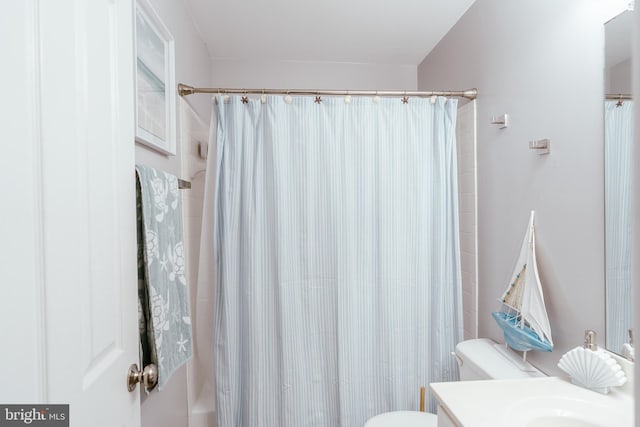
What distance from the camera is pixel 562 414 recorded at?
937 millimetres

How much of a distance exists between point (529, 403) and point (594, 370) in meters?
0.24

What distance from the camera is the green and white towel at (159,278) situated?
100cm

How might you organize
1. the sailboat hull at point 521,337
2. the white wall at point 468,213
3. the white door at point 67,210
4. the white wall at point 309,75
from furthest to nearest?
the white wall at point 309,75, the white wall at point 468,213, the sailboat hull at point 521,337, the white door at point 67,210

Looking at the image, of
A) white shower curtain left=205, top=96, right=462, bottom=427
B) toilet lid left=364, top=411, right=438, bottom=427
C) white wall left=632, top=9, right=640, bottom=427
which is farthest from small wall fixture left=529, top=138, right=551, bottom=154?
toilet lid left=364, top=411, right=438, bottom=427

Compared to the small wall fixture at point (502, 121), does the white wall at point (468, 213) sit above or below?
below

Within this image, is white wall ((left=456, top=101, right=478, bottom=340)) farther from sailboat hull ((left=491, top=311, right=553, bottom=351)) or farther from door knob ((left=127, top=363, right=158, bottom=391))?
door knob ((left=127, top=363, right=158, bottom=391))

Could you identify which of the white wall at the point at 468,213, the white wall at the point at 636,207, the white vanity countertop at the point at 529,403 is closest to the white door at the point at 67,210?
the white wall at the point at 636,207

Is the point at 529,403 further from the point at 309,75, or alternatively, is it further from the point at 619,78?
the point at 309,75

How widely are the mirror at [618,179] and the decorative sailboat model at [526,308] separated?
0.22m

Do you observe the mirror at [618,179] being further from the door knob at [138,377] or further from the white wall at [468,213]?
the door knob at [138,377]

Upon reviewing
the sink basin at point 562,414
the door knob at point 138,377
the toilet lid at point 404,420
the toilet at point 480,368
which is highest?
the door knob at point 138,377

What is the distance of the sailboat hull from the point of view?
1.27m

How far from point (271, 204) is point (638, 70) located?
1.54 meters

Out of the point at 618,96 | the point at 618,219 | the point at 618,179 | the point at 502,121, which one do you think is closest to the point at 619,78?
the point at 618,96
